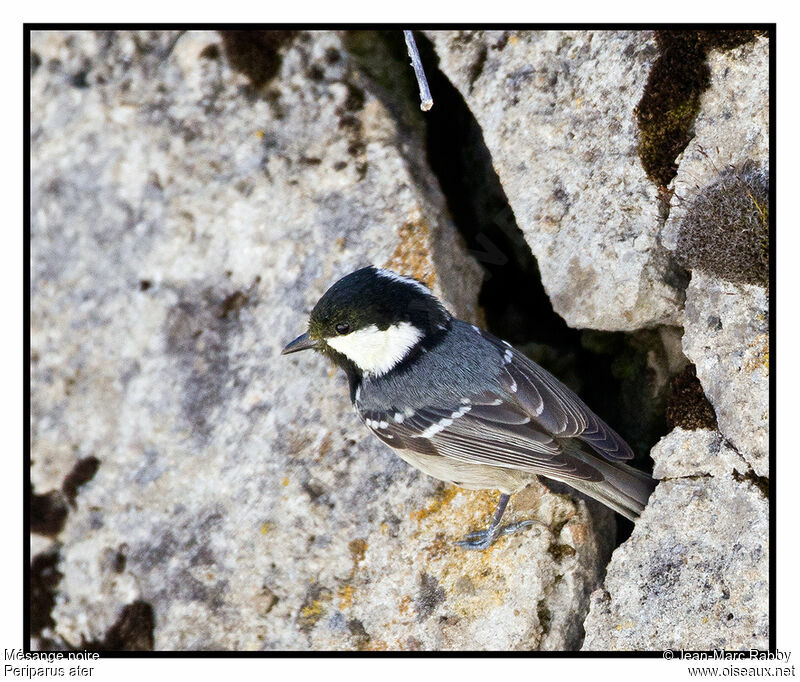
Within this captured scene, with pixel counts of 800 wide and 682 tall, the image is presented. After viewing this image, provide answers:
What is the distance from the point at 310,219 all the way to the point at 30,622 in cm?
331

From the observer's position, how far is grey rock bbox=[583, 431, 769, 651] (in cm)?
358

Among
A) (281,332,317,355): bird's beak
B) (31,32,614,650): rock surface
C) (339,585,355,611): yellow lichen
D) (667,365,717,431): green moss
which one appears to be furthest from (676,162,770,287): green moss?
(339,585,355,611): yellow lichen

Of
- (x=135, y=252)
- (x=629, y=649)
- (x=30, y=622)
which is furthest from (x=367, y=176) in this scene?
(x=30, y=622)

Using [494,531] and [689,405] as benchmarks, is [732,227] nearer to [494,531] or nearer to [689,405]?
[689,405]

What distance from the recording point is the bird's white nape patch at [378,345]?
421cm

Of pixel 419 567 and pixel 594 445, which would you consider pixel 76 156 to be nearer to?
pixel 419 567

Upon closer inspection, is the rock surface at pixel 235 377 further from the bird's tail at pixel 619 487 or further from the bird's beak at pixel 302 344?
the bird's beak at pixel 302 344

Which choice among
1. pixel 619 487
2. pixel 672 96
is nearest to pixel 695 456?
pixel 619 487

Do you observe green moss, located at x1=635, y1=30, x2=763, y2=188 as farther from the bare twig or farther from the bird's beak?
the bird's beak

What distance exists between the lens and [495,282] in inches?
209

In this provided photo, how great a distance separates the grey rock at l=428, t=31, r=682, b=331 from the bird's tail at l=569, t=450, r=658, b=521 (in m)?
0.83

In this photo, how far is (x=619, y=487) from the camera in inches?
159

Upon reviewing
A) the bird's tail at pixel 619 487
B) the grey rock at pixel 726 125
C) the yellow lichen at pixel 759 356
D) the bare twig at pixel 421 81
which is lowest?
the bird's tail at pixel 619 487

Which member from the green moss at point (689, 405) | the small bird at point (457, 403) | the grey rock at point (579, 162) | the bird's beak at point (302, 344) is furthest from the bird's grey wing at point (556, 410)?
the bird's beak at point (302, 344)
